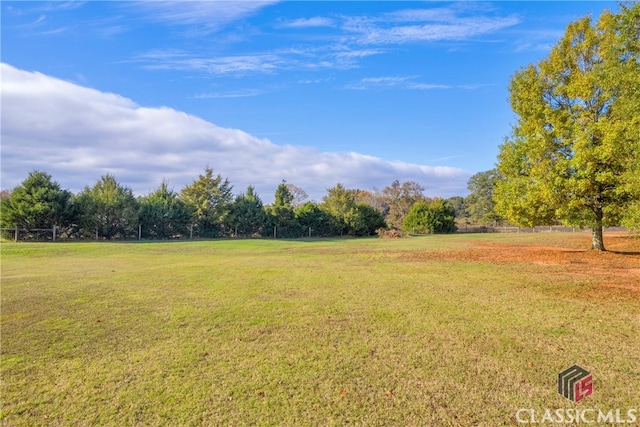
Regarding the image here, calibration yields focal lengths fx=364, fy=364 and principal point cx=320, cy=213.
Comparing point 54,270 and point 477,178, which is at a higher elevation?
point 477,178

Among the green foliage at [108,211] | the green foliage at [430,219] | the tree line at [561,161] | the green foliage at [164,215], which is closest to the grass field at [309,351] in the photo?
the tree line at [561,161]

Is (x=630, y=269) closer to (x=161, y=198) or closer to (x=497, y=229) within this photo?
(x=161, y=198)

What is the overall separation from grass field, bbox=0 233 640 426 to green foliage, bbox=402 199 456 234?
1331 inches

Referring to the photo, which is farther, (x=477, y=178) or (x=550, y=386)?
(x=477, y=178)

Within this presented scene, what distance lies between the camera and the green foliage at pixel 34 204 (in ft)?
76.9

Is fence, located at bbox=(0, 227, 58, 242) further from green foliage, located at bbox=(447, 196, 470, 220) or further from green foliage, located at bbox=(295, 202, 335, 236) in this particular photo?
green foliage, located at bbox=(447, 196, 470, 220)

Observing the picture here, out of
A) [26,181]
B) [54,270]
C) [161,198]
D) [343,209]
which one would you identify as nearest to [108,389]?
[54,270]

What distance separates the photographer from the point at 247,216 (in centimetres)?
3625

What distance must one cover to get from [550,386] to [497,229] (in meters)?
50.7

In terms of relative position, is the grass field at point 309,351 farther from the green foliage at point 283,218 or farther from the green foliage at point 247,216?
the green foliage at point 283,218

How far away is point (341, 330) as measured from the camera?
16.3ft

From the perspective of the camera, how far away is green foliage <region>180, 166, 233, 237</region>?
113 ft

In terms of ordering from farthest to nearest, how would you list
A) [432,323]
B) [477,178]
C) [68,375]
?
[477,178], [432,323], [68,375]

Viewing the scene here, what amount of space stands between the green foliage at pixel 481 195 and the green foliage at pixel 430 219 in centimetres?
1791
